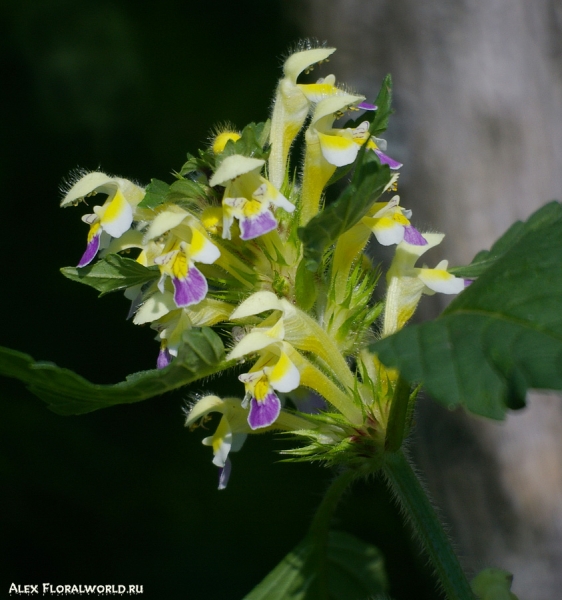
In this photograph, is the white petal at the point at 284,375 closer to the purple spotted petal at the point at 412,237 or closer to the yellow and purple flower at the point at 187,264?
the yellow and purple flower at the point at 187,264

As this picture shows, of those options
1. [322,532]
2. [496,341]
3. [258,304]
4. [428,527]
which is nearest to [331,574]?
[322,532]

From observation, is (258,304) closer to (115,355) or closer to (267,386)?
(267,386)

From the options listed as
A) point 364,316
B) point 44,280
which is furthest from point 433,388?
point 44,280

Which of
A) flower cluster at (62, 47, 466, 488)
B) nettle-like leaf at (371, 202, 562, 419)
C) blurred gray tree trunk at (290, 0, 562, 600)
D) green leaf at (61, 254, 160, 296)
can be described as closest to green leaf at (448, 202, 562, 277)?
flower cluster at (62, 47, 466, 488)

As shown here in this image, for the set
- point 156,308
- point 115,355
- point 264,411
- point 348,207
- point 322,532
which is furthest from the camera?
point 115,355

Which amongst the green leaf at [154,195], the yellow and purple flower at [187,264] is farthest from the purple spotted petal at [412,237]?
the green leaf at [154,195]

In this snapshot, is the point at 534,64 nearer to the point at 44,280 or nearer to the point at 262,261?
the point at 262,261
